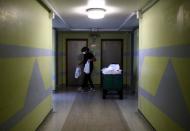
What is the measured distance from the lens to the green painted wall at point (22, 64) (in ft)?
9.00

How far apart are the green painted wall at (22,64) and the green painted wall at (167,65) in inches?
80.3

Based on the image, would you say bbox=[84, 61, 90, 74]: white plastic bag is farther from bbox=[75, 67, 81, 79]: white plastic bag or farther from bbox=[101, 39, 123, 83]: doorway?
bbox=[101, 39, 123, 83]: doorway

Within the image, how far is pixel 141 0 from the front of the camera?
459 centimetres

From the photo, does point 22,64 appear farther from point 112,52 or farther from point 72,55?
point 112,52

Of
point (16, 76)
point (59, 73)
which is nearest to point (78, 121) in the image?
point (16, 76)

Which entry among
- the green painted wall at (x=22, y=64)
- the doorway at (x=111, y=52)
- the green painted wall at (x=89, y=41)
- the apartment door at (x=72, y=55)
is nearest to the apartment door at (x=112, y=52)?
the doorway at (x=111, y=52)

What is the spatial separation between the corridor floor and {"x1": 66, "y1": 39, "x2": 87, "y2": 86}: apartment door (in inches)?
101

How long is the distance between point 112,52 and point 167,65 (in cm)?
696

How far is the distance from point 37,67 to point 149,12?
2.41 meters

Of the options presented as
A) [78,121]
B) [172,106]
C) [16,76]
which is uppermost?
[16,76]

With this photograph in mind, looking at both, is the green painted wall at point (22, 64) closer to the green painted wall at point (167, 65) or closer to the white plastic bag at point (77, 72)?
the green painted wall at point (167, 65)

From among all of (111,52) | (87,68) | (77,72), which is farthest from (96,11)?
(111,52)

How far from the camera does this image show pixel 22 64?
11.3 ft

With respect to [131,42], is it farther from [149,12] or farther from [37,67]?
[37,67]
